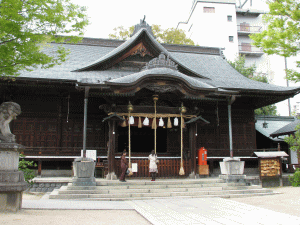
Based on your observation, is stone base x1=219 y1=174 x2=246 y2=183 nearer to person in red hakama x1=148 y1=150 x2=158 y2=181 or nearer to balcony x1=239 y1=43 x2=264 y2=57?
Answer: person in red hakama x1=148 y1=150 x2=158 y2=181

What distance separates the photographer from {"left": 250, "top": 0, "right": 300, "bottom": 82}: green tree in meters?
13.3

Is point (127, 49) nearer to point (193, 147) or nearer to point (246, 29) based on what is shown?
point (193, 147)

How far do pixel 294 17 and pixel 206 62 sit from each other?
8.24 m

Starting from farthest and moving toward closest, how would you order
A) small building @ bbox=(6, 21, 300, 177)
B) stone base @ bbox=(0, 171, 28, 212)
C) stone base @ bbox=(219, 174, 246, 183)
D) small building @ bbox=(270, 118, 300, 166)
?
small building @ bbox=(270, 118, 300, 166), small building @ bbox=(6, 21, 300, 177), stone base @ bbox=(219, 174, 246, 183), stone base @ bbox=(0, 171, 28, 212)

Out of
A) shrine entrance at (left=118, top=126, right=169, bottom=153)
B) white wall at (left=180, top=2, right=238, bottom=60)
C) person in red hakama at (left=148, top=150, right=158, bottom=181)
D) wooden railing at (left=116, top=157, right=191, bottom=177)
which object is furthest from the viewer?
white wall at (left=180, top=2, right=238, bottom=60)

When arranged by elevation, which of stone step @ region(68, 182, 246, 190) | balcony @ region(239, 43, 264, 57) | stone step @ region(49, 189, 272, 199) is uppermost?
balcony @ region(239, 43, 264, 57)

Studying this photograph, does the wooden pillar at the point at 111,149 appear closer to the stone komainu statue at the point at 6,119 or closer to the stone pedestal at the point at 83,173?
the stone pedestal at the point at 83,173

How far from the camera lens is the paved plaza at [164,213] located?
630 cm

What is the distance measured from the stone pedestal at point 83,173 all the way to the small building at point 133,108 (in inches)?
28.0

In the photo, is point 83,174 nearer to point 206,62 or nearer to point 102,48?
point 102,48

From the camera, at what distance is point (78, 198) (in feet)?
32.5

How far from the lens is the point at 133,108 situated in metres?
13.1

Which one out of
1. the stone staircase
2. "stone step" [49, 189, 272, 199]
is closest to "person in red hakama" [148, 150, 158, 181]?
the stone staircase

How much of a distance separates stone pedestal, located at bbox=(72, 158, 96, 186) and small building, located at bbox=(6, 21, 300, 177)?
0.71m
